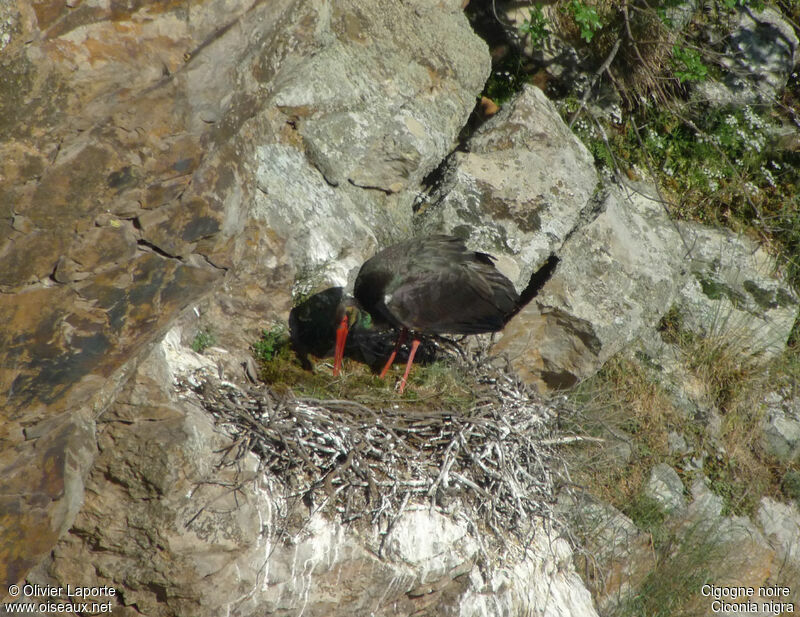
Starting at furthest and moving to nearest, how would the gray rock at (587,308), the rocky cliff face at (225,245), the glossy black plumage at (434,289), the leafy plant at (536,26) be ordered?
1. the leafy plant at (536,26)
2. the gray rock at (587,308)
3. the glossy black plumage at (434,289)
4. the rocky cliff face at (225,245)

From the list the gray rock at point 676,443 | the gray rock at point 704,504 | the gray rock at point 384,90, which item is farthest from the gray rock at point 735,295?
A: the gray rock at point 384,90

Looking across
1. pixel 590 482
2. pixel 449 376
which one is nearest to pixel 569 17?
pixel 449 376

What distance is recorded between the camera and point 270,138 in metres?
4.82

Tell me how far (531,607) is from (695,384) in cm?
249

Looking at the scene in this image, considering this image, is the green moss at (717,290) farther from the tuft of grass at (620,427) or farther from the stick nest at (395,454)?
the stick nest at (395,454)

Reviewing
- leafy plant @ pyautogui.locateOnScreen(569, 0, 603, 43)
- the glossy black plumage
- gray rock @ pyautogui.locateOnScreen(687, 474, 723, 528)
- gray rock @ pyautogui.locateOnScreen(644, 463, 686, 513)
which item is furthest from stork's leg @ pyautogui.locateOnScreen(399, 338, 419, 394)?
leafy plant @ pyautogui.locateOnScreen(569, 0, 603, 43)

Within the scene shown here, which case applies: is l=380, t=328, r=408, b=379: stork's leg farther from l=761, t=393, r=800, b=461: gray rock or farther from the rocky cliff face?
l=761, t=393, r=800, b=461: gray rock

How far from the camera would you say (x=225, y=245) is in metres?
3.81

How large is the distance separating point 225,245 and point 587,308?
2.62m

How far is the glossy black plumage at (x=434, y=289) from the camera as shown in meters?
4.63

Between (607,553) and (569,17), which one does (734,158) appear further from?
(607,553)

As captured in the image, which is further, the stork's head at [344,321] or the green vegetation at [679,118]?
the green vegetation at [679,118]

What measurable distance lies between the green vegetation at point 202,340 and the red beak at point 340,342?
0.73 meters

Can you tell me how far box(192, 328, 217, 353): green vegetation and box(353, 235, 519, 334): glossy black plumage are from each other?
92 cm
